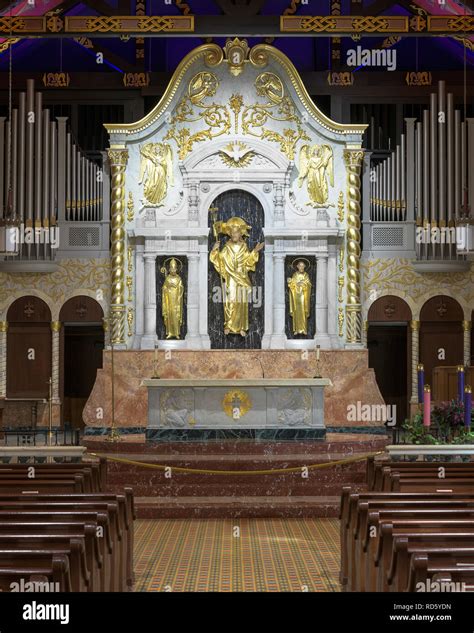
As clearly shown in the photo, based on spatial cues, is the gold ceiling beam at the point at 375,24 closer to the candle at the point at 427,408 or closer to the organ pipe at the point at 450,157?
the organ pipe at the point at 450,157

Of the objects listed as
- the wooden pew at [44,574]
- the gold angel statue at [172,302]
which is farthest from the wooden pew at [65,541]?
the gold angel statue at [172,302]

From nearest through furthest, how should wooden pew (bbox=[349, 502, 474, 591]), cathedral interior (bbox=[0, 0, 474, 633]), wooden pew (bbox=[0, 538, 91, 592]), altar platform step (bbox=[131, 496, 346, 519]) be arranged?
wooden pew (bbox=[0, 538, 91, 592]) < wooden pew (bbox=[349, 502, 474, 591]) < altar platform step (bbox=[131, 496, 346, 519]) < cathedral interior (bbox=[0, 0, 474, 633])

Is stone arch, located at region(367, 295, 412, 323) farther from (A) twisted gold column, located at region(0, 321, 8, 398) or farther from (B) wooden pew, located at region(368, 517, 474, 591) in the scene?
(B) wooden pew, located at region(368, 517, 474, 591)

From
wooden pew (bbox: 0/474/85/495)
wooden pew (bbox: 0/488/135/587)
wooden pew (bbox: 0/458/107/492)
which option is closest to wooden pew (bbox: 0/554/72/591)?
wooden pew (bbox: 0/488/135/587)

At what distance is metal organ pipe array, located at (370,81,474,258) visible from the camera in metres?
18.7

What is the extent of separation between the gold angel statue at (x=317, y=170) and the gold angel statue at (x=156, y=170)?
236 cm

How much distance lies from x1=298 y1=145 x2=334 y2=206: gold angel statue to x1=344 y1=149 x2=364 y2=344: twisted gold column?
333mm

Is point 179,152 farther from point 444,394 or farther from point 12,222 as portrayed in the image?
point 444,394

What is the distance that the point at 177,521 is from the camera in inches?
492

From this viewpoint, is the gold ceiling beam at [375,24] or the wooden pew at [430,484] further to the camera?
the gold ceiling beam at [375,24]

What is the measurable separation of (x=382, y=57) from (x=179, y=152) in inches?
185

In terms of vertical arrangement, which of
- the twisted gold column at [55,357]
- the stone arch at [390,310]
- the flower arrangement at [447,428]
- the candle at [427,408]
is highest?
the stone arch at [390,310]

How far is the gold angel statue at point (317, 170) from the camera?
744 inches
